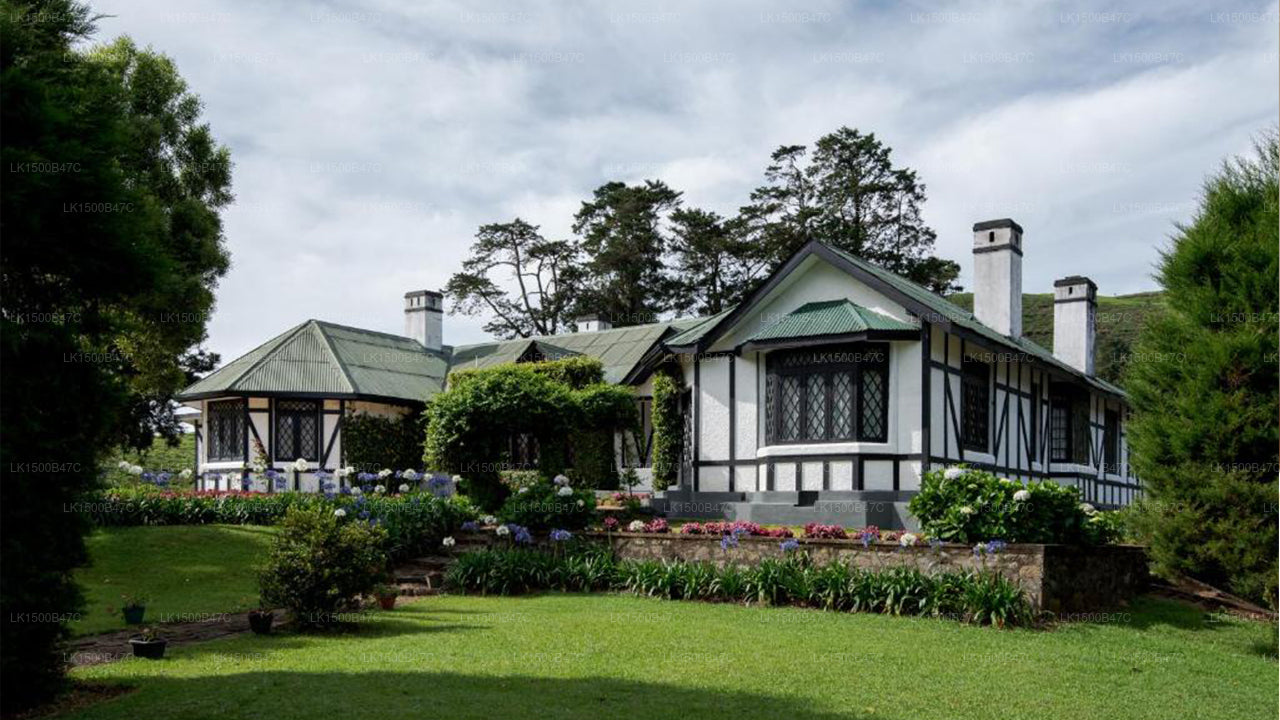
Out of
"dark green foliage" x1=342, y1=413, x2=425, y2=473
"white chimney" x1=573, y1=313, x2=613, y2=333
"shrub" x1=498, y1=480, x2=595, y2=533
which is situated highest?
"white chimney" x1=573, y1=313, x2=613, y2=333

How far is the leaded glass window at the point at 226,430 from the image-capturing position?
26500 millimetres

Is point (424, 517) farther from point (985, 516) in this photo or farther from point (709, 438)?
point (985, 516)

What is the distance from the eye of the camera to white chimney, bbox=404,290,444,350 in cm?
3206

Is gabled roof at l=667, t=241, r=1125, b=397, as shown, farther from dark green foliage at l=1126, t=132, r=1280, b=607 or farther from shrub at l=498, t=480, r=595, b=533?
dark green foliage at l=1126, t=132, r=1280, b=607

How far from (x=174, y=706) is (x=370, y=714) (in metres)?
1.43

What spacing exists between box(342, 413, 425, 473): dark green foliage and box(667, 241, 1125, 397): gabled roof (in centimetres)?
972

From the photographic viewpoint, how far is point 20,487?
689cm

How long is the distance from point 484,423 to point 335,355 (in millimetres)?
11609

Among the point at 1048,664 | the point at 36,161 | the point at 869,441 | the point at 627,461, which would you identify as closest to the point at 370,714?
the point at 36,161

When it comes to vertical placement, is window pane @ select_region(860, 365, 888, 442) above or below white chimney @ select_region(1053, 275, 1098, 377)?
below

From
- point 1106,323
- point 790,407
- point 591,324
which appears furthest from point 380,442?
point 1106,323

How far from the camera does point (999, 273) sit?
2127 centimetres

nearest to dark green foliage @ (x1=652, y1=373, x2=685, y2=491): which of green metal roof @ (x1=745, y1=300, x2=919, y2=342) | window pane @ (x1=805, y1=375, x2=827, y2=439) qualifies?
green metal roof @ (x1=745, y1=300, x2=919, y2=342)

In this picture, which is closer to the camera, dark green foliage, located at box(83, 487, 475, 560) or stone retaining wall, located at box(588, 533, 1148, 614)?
stone retaining wall, located at box(588, 533, 1148, 614)
